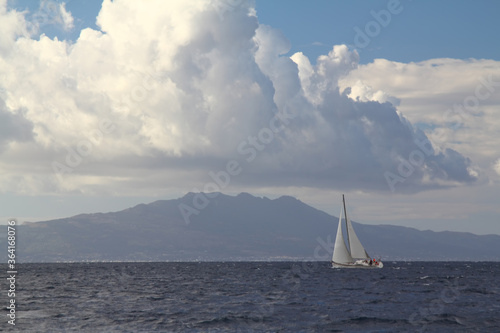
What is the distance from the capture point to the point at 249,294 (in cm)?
8469

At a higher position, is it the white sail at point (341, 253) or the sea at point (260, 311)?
the white sail at point (341, 253)

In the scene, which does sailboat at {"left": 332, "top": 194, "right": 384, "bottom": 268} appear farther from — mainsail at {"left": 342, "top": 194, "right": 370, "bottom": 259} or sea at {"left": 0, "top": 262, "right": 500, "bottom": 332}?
sea at {"left": 0, "top": 262, "right": 500, "bottom": 332}

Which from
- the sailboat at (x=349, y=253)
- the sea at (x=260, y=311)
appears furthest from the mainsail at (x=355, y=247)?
the sea at (x=260, y=311)

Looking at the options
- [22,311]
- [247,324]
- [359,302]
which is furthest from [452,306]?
[22,311]

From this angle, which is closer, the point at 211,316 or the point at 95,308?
the point at 211,316

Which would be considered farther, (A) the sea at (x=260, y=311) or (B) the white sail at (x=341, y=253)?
(B) the white sail at (x=341, y=253)

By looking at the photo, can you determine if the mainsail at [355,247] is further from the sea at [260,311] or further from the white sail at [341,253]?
the sea at [260,311]

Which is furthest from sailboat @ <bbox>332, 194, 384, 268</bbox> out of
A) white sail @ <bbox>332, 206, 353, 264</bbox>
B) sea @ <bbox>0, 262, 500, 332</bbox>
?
sea @ <bbox>0, 262, 500, 332</bbox>

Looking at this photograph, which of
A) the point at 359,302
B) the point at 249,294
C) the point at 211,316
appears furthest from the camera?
the point at 249,294

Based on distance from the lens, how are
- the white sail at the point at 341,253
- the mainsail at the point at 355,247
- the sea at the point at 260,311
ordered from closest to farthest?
1. the sea at the point at 260,311
2. the mainsail at the point at 355,247
3. the white sail at the point at 341,253

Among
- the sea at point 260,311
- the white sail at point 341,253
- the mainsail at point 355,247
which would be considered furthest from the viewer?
the white sail at point 341,253

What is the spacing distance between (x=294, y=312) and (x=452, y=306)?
747 inches

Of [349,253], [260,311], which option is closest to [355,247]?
[349,253]

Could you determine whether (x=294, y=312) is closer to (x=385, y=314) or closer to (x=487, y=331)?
(x=385, y=314)
